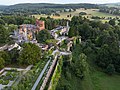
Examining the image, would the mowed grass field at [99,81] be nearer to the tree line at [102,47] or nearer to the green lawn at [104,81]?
the green lawn at [104,81]

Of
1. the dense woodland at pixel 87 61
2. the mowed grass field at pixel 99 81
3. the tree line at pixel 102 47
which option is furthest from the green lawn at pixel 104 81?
the tree line at pixel 102 47

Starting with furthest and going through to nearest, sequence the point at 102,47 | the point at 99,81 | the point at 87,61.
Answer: the point at 87,61 < the point at 102,47 < the point at 99,81

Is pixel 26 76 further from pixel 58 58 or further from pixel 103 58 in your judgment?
pixel 103 58

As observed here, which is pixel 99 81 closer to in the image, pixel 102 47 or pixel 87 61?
pixel 87 61

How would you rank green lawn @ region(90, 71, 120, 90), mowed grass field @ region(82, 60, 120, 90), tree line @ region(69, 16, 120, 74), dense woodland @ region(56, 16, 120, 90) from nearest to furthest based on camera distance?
1. mowed grass field @ region(82, 60, 120, 90)
2. dense woodland @ region(56, 16, 120, 90)
3. green lawn @ region(90, 71, 120, 90)
4. tree line @ region(69, 16, 120, 74)

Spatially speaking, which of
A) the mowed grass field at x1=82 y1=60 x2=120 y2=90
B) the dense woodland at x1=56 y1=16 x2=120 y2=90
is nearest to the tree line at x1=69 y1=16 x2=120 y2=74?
the dense woodland at x1=56 y1=16 x2=120 y2=90

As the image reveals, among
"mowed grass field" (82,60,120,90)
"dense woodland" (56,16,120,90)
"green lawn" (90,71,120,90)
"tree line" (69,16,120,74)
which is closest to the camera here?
"mowed grass field" (82,60,120,90)

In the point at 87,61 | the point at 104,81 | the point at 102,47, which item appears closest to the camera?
the point at 104,81

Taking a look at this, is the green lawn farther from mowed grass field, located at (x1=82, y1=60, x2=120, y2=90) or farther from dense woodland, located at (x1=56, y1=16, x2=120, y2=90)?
dense woodland, located at (x1=56, y1=16, x2=120, y2=90)

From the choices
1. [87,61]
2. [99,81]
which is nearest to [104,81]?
[99,81]

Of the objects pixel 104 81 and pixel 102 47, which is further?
pixel 102 47

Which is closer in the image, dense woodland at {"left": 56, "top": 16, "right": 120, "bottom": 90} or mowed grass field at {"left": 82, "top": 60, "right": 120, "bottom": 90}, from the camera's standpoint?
mowed grass field at {"left": 82, "top": 60, "right": 120, "bottom": 90}
